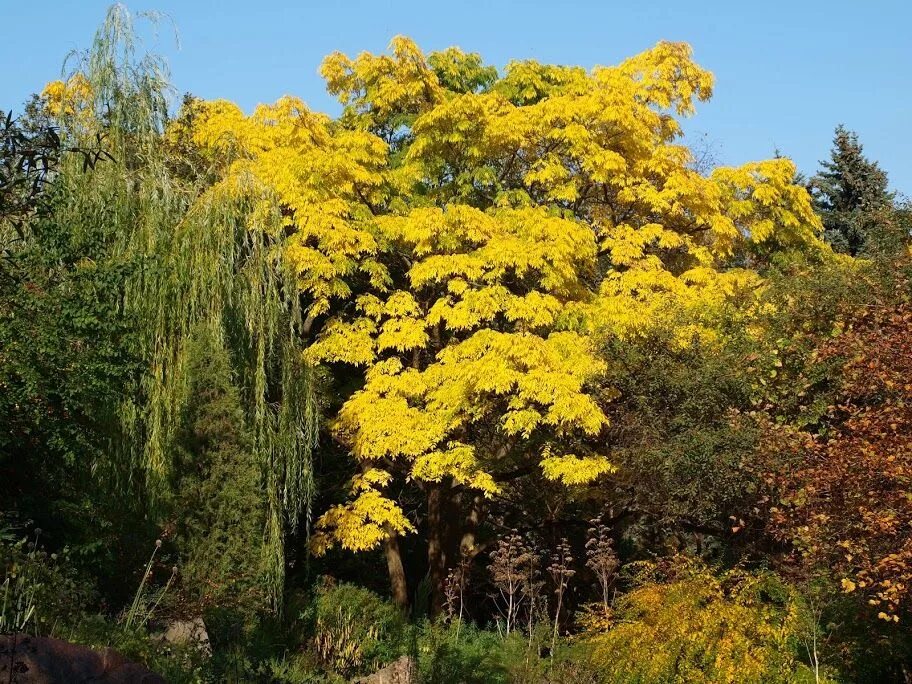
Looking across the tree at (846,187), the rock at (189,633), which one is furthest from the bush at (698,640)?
the tree at (846,187)

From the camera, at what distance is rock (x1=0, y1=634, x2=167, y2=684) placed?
5.67 metres

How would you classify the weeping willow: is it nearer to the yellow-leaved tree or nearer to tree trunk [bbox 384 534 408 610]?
the yellow-leaved tree

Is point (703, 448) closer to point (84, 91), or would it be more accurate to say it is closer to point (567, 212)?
point (567, 212)

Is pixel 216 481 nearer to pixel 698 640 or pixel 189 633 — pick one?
pixel 189 633

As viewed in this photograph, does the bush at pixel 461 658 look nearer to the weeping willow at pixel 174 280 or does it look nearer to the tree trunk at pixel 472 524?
the weeping willow at pixel 174 280

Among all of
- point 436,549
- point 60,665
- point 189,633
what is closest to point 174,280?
point 189,633

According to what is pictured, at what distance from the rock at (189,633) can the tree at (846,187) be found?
23.9 meters

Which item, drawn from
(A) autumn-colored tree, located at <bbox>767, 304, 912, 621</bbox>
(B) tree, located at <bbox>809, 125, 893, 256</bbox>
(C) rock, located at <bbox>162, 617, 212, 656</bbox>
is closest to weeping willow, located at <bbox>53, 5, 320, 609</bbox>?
(C) rock, located at <bbox>162, 617, 212, 656</bbox>

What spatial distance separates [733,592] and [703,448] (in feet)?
9.63

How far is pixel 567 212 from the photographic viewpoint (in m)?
18.0

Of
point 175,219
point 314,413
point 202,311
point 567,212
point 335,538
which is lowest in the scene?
point 335,538

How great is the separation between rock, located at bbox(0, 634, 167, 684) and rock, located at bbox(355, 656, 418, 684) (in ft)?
15.4

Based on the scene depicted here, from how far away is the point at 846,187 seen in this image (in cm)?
3238

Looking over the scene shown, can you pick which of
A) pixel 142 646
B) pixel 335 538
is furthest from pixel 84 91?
pixel 142 646
